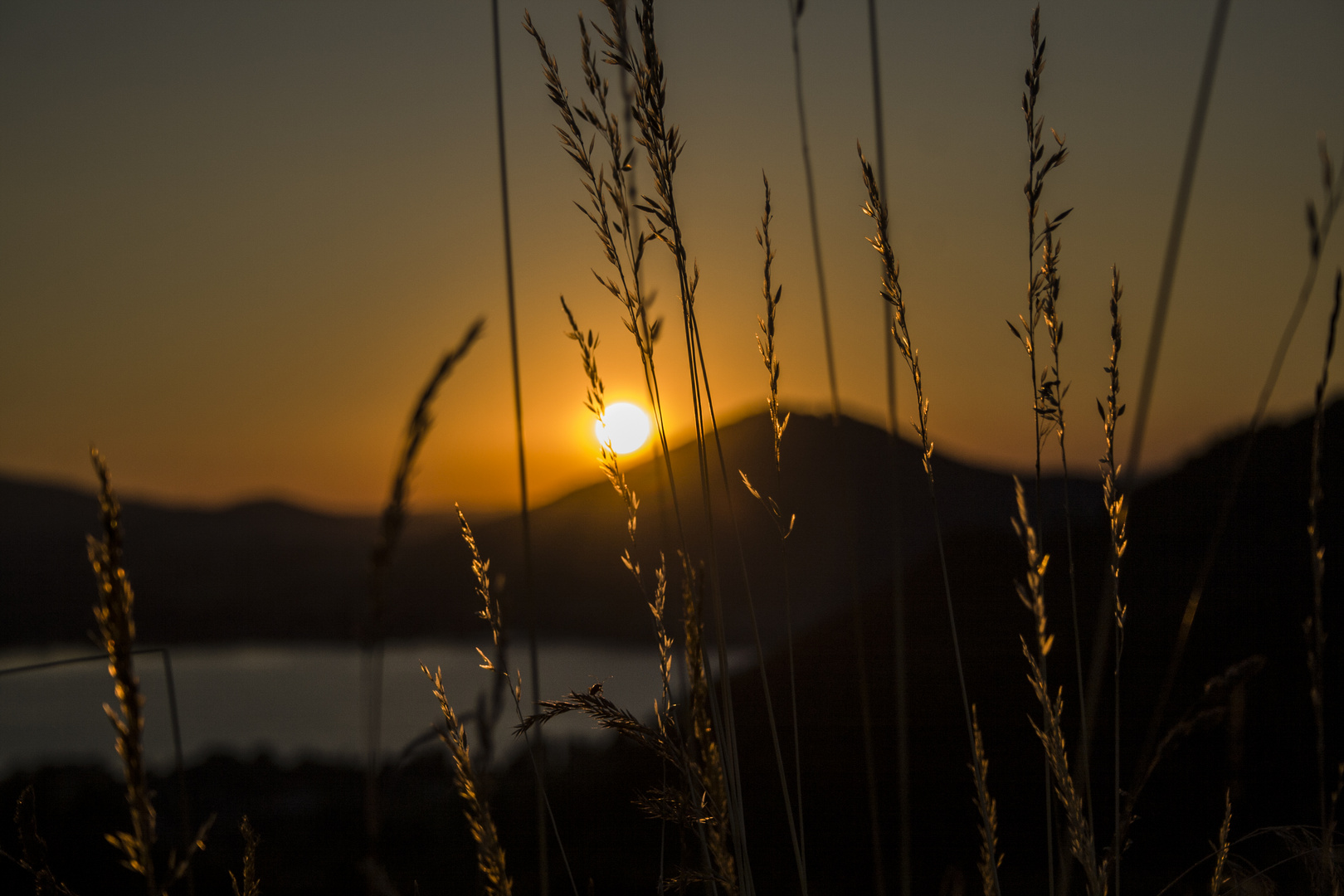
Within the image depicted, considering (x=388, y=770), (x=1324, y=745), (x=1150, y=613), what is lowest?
(x=1150, y=613)

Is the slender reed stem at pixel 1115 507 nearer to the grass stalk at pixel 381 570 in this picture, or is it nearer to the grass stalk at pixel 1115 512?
the grass stalk at pixel 1115 512

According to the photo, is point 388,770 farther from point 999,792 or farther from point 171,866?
point 999,792

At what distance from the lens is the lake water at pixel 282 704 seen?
23.8 inches

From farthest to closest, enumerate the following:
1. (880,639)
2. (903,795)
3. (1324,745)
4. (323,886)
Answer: (880,639) < (323,886) < (903,795) < (1324,745)

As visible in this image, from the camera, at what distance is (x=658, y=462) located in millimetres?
1153

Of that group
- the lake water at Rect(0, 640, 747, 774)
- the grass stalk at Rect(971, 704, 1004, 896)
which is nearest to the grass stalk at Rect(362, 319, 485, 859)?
the lake water at Rect(0, 640, 747, 774)

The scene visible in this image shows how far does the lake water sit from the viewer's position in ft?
1.98

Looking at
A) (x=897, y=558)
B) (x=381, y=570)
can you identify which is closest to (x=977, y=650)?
(x=897, y=558)

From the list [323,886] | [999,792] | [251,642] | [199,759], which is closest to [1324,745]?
[999,792]

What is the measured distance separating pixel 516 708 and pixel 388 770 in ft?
1.41

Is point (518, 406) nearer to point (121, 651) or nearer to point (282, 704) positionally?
point (121, 651)

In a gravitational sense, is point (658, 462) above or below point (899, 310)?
below

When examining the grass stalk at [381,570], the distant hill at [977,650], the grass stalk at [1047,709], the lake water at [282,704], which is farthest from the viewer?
the distant hill at [977,650]

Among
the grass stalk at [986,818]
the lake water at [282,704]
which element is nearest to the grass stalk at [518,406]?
the lake water at [282,704]
